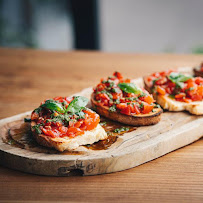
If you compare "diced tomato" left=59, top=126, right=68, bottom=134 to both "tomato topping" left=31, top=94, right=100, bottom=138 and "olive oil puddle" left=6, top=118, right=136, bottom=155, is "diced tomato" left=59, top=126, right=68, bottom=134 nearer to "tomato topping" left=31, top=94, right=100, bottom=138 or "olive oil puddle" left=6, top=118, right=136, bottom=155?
"tomato topping" left=31, top=94, right=100, bottom=138

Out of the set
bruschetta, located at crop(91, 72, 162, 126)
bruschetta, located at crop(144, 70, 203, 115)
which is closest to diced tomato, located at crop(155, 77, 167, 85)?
bruschetta, located at crop(144, 70, 203, 115)

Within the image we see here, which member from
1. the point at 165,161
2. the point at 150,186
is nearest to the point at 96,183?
the point at 150,186

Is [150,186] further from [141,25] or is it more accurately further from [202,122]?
[141,25]

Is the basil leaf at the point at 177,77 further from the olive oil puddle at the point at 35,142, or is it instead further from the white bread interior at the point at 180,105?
the olive oil puddle at the point at 35,142

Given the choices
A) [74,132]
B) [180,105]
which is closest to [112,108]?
[74,132]

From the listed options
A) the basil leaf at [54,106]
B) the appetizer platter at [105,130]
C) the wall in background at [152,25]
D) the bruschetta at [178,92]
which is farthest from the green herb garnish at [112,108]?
the wall in background at [152,25]

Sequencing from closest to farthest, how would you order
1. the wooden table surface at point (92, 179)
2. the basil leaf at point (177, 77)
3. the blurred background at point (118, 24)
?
the wooden table surface at point (92, 179) < the basil leaf at point (177, 77) < the blurred background at point (118, 24)
